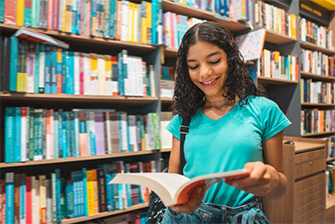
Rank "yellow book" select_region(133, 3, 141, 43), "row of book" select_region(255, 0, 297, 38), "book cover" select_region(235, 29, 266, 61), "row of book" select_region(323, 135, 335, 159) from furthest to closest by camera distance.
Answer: "row of book" select_region(323, 135, 335, 159) → "row of book" select_region(255, 0, 297, 38) → "book cover" select_region(235, 29, 266, 61) → "yellow book" select_region(133, 3, 141, 43)

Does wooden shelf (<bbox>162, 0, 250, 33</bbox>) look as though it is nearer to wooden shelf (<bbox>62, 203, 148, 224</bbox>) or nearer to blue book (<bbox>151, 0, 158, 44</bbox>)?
blue book (<bbox>151, 0, 158, 44</bbox>)

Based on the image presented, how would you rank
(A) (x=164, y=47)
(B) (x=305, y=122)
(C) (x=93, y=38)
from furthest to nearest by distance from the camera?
(B) (x=305, y=122), (A) (x=164, y=47), (C) (x=93, y=38)

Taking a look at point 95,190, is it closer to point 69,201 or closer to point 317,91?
point 69,201

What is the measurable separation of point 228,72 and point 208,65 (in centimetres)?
9

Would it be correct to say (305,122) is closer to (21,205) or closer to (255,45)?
(255,45)

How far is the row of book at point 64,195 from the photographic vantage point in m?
1.31

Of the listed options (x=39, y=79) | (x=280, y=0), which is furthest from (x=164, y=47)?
(x=280, y=0)

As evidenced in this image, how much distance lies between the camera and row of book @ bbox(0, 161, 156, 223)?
1.31 m

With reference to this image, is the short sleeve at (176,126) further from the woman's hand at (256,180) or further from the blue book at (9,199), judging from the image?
the blue book at (9,199)

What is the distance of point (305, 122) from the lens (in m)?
2.84

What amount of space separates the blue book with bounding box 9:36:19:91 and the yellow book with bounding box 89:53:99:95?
416 millimetres

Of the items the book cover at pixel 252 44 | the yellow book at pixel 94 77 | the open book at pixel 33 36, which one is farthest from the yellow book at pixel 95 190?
the book cover at pixel 252 44

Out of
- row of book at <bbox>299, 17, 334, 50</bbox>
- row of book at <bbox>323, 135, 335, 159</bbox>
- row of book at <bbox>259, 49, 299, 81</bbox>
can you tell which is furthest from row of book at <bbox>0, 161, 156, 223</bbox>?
row of book at <bbox>323, 135, 335, 159</bbox>

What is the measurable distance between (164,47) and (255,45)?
813 mm
